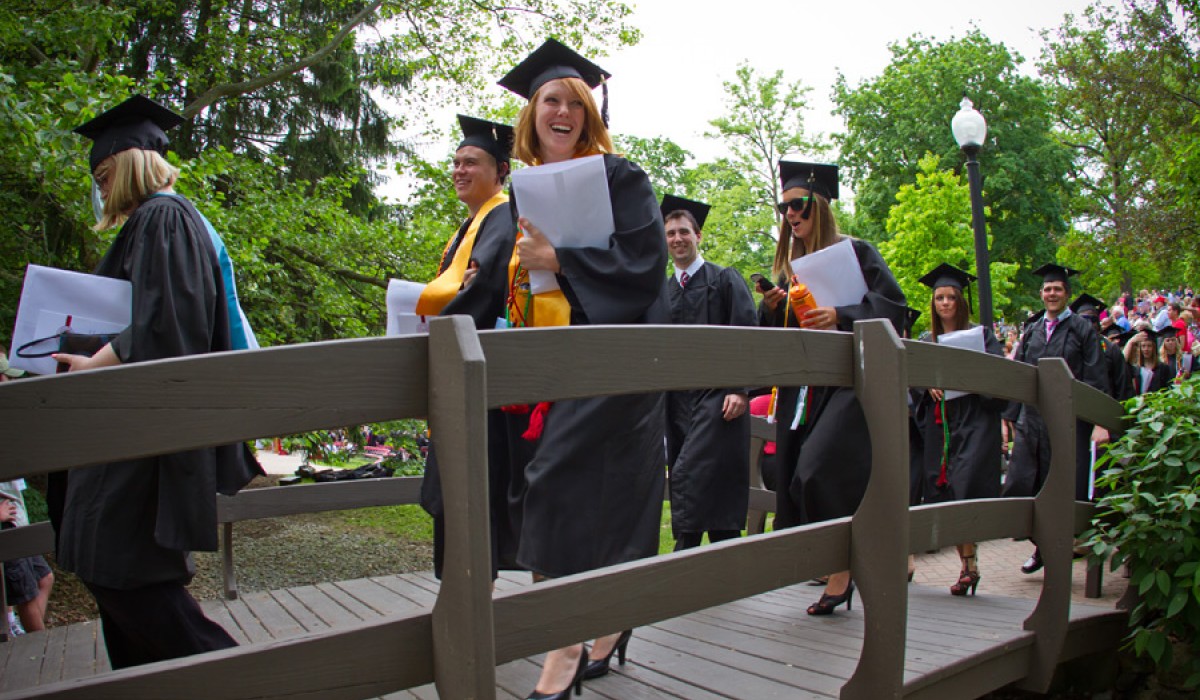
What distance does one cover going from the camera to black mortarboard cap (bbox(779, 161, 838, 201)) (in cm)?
456

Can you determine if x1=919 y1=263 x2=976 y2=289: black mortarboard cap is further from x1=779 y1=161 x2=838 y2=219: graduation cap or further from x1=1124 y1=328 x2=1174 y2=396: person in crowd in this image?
x1=1124 y1=328 x2=1174 y2=396: person in crowd

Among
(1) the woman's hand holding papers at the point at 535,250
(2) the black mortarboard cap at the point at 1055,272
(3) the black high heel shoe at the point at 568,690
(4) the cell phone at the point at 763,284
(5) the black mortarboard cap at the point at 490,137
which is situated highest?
(5) the black mortarboard cap at the point at 490,137

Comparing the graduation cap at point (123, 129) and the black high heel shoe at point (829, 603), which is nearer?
the graduation cap at point (123, 129)

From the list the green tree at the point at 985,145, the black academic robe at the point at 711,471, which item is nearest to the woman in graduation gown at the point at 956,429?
the black academic robe at the point at 711,471

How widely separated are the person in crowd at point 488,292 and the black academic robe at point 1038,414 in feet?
15.2

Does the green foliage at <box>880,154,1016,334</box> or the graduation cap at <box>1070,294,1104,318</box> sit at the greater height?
the green foliage at <box>880,154,1016,334</box>

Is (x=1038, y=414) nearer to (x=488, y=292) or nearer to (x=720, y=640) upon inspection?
(x=720, y=640)

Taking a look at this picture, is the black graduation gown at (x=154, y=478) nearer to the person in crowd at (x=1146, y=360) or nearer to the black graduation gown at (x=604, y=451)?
the black graduation gown at (x=604, y=451)

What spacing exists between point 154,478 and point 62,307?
577 millimetres

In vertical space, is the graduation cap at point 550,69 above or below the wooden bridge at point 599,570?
above

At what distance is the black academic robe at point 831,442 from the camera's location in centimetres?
406

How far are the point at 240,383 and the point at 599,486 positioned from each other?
1.39 meters

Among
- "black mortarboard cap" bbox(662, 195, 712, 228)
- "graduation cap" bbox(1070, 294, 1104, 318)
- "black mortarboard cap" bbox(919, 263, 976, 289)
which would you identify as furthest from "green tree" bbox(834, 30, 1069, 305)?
"black mortarboard cap" bbox(662, 195, 712, 228)

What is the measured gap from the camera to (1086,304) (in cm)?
951
